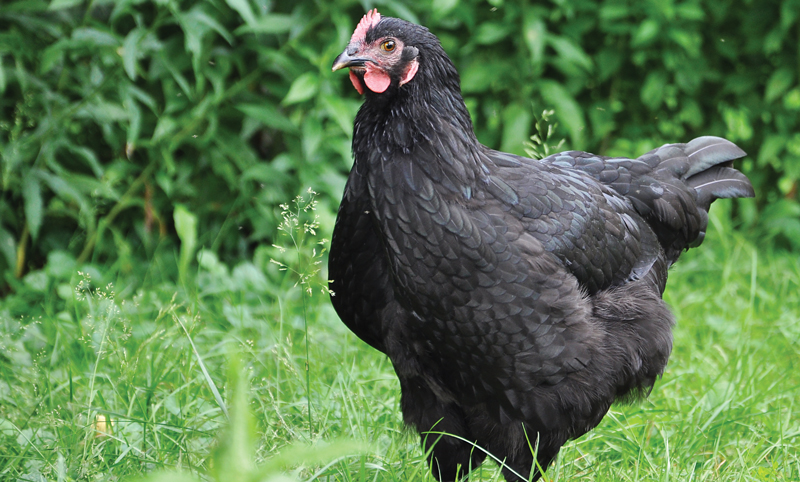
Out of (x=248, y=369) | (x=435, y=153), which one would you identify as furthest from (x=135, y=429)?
(x=435, y=153)

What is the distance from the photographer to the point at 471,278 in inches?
84.4

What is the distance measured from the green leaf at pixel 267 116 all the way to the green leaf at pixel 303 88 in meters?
0.15

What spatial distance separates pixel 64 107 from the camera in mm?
3719

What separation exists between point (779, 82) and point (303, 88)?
3021mm

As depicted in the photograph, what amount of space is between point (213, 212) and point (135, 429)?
6.04 feet

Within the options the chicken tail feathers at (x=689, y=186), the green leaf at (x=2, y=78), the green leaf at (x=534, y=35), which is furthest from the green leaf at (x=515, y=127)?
the green leaf at (x=2, y=78)

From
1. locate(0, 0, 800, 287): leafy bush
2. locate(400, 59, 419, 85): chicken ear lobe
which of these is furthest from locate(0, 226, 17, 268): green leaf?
locate(400, 59, 419, 85): chicken ear lobe

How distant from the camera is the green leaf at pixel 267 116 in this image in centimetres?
388

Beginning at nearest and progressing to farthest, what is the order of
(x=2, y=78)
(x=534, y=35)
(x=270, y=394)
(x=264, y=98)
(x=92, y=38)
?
1. (x=270, y=394)
2. (x=2, y=78)
3. (x=92, y=38)
4. (x=264, y=98)
5. (x=534, y=35)

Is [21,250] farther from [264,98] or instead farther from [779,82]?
[779,82]

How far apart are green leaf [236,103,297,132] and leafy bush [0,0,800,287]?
0.01 meters

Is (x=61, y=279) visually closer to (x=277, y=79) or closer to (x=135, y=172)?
(x=135, y=172)

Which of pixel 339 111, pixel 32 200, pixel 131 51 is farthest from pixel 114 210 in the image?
pixel 339 111

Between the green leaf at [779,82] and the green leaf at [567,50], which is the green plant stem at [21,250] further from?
the green leaf at [779,82]
